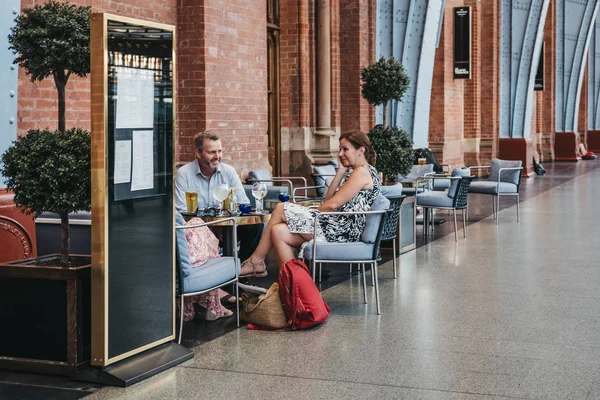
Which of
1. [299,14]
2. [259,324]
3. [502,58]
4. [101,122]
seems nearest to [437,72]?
[502,58]

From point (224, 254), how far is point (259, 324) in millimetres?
1103

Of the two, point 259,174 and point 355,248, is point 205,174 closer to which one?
point 355,248

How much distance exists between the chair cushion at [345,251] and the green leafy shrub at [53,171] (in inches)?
84.2

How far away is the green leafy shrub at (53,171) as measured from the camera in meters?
4.55

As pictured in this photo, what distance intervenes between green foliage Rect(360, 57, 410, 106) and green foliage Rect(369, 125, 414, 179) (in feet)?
Result: 2.26

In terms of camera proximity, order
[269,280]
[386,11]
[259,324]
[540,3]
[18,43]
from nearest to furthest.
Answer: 1. [18,43]
2. [259,324]
3. [269,280]
4. [386,11]
5. [540,3]

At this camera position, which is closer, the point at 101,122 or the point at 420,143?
the point at 101,122

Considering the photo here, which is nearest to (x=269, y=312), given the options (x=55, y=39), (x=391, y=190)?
(x=55, y=39)

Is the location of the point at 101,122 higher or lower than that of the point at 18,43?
lower

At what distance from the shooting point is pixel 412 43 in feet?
Answer: 48.2

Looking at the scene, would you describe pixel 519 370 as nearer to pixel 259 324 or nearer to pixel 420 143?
pixel 259 324

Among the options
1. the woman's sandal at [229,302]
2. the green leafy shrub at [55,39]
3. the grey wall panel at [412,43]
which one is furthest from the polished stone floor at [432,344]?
the grey wall panel at [412,43]

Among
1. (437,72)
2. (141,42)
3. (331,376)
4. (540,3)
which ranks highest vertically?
(540,3)

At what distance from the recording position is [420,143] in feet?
49.5
